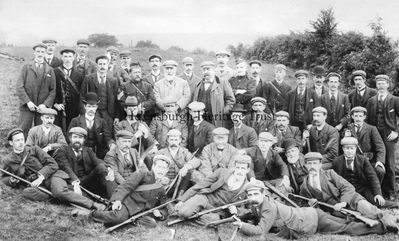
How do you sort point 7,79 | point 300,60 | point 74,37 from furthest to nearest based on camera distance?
point 300,60 → point 7,79 → point 74,37

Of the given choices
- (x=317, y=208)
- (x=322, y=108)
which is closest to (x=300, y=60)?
(x=322, y=108)

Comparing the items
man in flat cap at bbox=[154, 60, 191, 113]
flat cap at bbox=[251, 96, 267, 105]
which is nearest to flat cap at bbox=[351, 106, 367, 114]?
flat cap at bbox=[251, 96, 267, 105]

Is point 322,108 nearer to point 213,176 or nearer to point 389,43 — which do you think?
point 213,176

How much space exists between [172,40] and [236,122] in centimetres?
557

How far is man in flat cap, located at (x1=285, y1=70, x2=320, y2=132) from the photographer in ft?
31.7

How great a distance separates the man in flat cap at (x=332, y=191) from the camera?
7517 mm

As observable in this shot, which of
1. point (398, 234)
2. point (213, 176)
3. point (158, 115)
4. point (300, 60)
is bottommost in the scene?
point (398, 234)

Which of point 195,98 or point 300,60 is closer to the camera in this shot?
point 195,98

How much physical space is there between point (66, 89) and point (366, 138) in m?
5.96

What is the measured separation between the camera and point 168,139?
856 cm

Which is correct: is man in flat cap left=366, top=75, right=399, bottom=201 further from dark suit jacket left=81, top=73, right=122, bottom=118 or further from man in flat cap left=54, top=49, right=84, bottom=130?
man in flat cap left=54, top=49, right=84, bottom=130

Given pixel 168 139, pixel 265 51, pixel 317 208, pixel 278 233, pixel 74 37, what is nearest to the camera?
pixel 278 233

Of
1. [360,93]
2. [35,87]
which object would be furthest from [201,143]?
[360,93]

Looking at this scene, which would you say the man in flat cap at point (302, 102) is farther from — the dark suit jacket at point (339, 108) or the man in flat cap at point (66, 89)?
the man in flat cap at point (66, 89)
